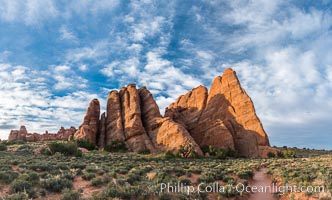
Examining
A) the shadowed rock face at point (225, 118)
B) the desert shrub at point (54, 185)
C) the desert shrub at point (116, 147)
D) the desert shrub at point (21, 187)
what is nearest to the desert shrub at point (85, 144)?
the desert shrub at point (116, 147)

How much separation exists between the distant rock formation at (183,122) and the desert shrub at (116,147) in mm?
1075

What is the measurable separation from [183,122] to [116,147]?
19.2 m

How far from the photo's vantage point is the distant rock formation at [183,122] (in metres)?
53.3

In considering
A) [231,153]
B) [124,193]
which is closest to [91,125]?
[231,153]

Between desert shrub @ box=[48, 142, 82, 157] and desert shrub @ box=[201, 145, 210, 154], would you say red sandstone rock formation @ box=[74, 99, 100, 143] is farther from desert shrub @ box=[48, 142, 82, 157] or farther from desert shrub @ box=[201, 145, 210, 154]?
desert shrub @ box=[201, 145, 210, 154]

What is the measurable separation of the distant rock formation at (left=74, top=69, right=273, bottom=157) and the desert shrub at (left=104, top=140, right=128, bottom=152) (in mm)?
1075

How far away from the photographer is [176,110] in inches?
2724

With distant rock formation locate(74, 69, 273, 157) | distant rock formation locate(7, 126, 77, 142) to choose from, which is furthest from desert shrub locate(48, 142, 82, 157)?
distant rock formation locate(7, 126, 77, 142)

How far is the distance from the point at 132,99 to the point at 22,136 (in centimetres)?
3207

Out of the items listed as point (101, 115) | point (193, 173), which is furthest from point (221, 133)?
point (193, 173)

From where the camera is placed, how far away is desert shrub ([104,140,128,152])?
52.1 m

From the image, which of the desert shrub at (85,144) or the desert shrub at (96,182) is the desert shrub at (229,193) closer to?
the desert shrub at (96,182)

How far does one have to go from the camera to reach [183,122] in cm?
6494

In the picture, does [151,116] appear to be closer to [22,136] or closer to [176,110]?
[176,110]
